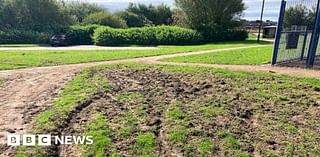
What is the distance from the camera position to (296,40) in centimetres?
1287

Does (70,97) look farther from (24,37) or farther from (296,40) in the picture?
(24,37)

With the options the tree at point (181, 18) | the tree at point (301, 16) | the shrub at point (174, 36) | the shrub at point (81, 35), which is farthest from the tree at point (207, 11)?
the tree at point (301, 16)

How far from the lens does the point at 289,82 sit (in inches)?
334

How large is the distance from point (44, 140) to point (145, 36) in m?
28.1

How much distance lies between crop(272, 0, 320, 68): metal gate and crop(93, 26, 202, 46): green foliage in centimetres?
1834

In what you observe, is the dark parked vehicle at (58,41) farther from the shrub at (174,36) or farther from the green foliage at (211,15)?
the green foliage at (211,15)

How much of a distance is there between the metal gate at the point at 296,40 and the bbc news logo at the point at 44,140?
9.23 m

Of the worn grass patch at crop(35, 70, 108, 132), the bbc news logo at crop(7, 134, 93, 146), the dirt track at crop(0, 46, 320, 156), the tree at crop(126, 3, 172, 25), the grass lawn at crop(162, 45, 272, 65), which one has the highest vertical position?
the tree at crop(126, 3, 172, 25)

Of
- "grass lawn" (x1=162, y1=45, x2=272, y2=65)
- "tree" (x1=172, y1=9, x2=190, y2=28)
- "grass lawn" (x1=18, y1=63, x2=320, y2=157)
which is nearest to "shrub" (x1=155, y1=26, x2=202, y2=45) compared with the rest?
"tree" (x1=172, y1=9, x2=190, y2=28)

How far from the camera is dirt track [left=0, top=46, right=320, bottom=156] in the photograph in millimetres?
5523

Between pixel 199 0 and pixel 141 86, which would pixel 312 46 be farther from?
pixel 199 0

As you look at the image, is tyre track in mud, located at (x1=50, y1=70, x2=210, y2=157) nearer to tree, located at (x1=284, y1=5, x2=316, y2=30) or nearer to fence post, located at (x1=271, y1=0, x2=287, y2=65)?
fence post, located at (x1=271, y1=0, x2=287, y2=65)

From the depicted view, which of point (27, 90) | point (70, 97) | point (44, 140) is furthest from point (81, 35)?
point (44, 140)

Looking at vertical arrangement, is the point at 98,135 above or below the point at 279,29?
below
